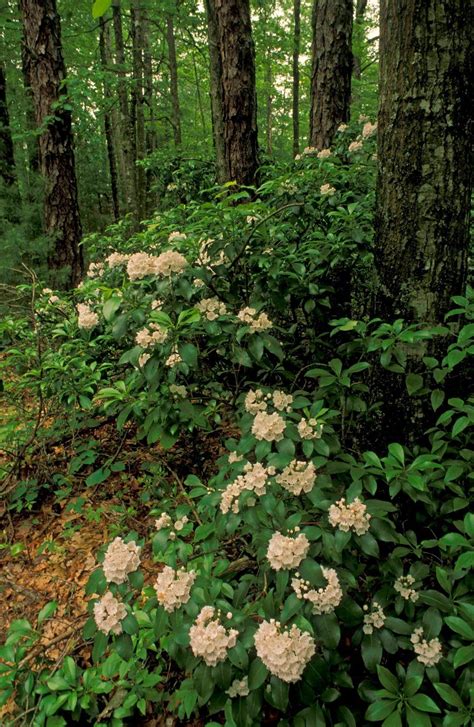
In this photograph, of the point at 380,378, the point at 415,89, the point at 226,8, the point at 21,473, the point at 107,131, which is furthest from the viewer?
the point at 107,131

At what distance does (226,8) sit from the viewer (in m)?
4.27

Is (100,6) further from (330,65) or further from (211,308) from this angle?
(330,65)

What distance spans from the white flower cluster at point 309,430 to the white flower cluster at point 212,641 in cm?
67

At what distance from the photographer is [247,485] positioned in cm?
146

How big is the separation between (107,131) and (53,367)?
12799 mm

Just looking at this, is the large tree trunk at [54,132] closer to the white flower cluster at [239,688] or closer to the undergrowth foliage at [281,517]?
the undergrowth foliage at [281,517]

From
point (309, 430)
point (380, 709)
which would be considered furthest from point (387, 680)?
point (309, 430)

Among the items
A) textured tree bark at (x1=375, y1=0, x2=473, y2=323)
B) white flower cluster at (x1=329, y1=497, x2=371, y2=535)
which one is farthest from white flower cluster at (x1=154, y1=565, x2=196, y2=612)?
textured tree bark at (x1=375, y1=0, x2=473, y2=323)

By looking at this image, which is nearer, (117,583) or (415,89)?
(117,583)

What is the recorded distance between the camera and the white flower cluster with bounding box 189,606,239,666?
4.03 feet

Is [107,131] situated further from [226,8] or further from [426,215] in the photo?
[426,215]

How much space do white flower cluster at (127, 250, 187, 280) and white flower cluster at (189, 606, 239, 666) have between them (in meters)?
1.36

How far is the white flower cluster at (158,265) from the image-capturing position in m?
1.88

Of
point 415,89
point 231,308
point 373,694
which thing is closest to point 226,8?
point 415,89
